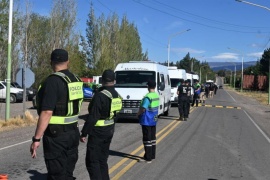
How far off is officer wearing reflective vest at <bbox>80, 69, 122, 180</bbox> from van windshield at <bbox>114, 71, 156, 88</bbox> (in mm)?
11109

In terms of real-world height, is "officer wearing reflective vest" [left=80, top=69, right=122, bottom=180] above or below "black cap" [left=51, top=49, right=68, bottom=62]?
below

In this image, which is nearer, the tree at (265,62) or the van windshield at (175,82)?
the van windshield at (175,82)

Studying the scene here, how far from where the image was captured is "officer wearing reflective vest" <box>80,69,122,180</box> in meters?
5.51

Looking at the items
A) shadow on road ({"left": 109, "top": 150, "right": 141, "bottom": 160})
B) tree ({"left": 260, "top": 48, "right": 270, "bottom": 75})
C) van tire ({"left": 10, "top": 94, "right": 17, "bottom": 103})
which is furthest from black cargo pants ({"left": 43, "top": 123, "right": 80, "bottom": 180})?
tree ({"left": 260, "top": 48, "right": 270, "bottom": 75})

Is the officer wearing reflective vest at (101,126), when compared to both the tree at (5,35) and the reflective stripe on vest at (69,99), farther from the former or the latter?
the tree at (5,35)

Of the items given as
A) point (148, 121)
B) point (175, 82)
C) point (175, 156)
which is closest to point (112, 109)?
point (148, 121)

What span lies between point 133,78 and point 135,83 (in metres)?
0.30

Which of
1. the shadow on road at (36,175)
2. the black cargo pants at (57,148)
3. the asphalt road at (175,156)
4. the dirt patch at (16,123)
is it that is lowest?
the asphalt road at (175,156)

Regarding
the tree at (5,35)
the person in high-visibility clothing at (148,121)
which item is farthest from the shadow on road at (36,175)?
the tree at (5,35)

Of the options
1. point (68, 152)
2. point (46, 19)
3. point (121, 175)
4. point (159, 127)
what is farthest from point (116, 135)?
point (46, 19)

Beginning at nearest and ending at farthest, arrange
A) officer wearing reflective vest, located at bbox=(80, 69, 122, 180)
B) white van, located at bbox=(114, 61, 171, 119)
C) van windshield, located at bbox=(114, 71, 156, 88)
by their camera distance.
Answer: officer wearing reflective vest, located at bbox=(80, 69, 122, 180)
white van, located at bbox=(114, 61, 171, 119)
van windshield, located at bbox=(114, 71, 156, 88)

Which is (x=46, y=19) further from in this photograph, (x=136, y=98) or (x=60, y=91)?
(x=60, y=91)

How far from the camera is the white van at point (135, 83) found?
634 inches

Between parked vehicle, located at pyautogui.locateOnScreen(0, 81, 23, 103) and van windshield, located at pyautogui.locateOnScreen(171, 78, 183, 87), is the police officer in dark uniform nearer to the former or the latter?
van windshield, located at pyautogui.locateOnScreen(171, 78, 183, 87)
